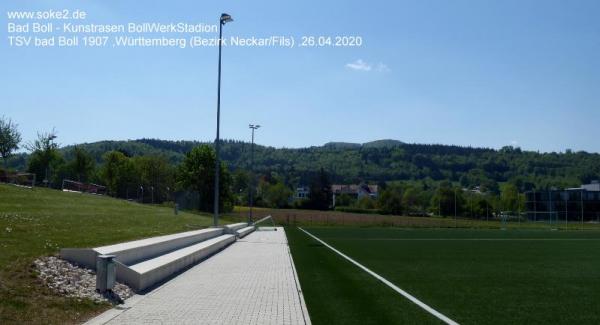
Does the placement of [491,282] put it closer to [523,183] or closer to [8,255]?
[8,255]

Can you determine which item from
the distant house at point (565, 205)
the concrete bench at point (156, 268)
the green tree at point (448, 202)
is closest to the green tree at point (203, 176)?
the distant house at point (565, 205)

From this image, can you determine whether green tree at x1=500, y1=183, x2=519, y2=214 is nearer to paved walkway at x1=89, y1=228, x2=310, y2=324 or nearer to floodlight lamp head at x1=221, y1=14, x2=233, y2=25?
floodlight lamp head at x1=221, y1=14, x2=233, y2=25

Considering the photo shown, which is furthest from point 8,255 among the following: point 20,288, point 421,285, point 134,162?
point 134,162

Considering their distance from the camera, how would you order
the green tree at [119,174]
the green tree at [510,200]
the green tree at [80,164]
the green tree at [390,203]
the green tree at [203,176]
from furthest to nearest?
1. the green tree at [510,200]
2. the green tree at [390,203]
3. the green tree at [119,174]
4. the green tree at [203,176]
5. the green tree at [80,164]

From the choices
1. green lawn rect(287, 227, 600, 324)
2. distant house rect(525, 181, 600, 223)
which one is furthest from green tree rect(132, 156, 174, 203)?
green lawn rect(287, 227, 600, 324)

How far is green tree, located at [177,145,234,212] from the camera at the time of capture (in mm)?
90856

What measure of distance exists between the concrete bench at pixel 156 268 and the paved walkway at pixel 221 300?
0.95 ft

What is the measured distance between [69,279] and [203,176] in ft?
272

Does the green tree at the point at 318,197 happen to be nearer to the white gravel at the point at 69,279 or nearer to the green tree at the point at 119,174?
the green tree at the point at 119,174

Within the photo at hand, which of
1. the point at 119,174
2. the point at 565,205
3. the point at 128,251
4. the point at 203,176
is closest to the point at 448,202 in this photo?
the point at 565,205

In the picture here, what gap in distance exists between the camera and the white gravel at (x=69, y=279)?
960 cm

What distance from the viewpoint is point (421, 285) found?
1447cm

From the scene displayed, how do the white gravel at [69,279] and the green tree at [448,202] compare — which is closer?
the white gravel at [69,279]

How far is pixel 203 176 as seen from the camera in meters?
92.3
